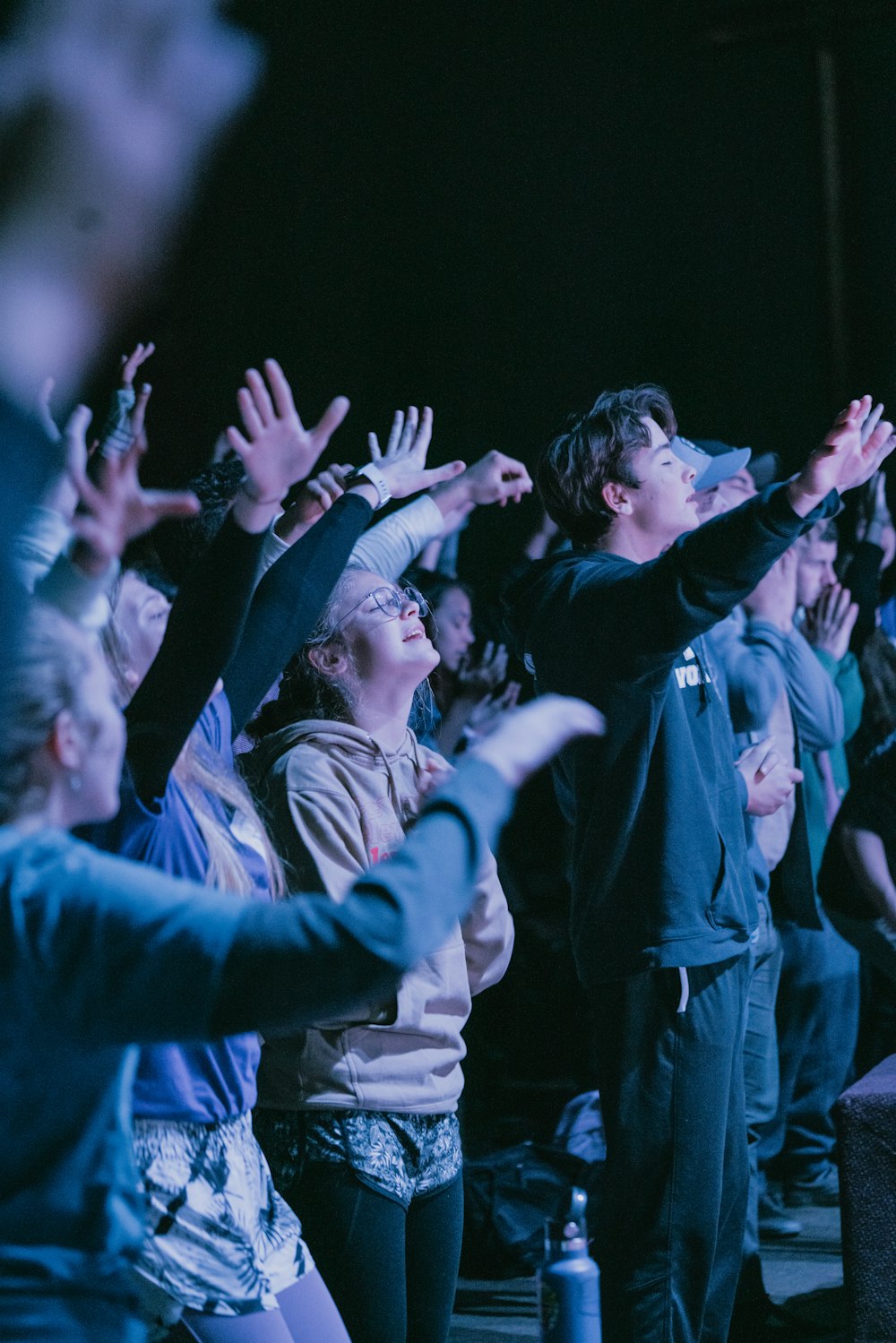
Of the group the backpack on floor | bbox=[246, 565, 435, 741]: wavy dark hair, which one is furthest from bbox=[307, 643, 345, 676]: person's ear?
the backpack on floor

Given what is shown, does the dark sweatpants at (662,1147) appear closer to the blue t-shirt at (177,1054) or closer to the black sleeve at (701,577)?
the black sleeve at (701,577)

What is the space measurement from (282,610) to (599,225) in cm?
354

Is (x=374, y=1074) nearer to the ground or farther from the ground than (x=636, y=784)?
nearer to the ground

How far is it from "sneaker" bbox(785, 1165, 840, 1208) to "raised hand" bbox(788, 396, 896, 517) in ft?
7.19

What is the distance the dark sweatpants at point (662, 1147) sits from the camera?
6.76ft

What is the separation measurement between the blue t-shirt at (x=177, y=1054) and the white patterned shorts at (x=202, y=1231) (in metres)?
0.02

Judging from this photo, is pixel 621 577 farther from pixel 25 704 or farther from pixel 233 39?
pixel 233 39

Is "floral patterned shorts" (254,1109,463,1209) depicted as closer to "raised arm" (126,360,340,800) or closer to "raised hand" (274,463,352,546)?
"raised arm" (126,360,340,800)

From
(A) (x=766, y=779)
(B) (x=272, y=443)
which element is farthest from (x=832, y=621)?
(B) (x=272, y=443)

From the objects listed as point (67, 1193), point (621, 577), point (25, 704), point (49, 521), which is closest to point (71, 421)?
point (49, 521)

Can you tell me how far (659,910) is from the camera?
2111 mm

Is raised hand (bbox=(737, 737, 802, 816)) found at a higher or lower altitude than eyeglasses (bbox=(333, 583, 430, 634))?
lower

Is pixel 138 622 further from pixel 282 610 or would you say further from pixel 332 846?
pixel 332 846

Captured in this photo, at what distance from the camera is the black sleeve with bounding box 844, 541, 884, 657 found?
444cm
